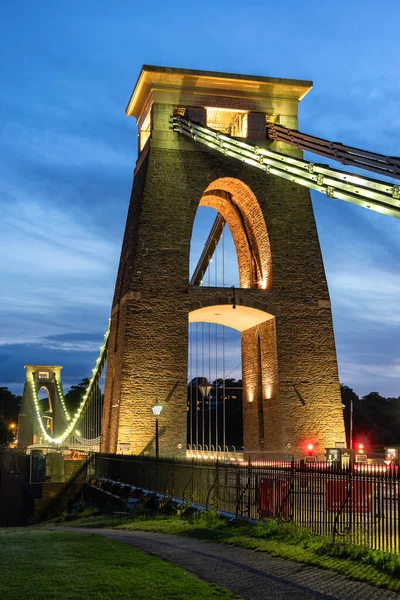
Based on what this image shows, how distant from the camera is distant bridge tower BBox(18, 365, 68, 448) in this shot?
79250 mm

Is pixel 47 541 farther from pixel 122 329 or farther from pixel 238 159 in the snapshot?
pixel 238 159

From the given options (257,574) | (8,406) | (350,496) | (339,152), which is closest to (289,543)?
(350,496)

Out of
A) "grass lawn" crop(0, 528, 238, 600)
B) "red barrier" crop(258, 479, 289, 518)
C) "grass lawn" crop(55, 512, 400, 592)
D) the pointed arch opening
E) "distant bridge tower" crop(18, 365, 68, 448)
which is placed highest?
the pointed arch opening

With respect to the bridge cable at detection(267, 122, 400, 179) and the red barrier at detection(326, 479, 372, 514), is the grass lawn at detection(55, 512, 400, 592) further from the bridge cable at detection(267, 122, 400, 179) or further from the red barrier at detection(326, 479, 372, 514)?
the bridge cable at detection(267, 122, 400, 179)

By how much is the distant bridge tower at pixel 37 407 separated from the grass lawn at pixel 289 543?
57621 mm

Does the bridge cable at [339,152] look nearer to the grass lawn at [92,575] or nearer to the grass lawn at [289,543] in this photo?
the grass lawn at [289,543]

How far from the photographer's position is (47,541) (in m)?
14.3

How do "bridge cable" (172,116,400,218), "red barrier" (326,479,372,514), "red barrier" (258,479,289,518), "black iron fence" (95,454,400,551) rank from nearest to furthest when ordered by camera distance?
"black iron fence" (95,454,400,551) < "red barrier" (326,479,372,514) < "red barrier" (258,479,289,518) < "bridge cable" (172,116,400,218)

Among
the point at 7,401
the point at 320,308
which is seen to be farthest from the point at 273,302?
the point at 7,401

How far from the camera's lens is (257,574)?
10648 mm

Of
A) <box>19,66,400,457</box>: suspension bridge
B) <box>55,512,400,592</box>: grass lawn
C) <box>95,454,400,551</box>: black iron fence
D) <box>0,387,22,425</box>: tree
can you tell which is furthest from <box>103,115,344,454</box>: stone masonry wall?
<box>0,387,22,425</box>: tree

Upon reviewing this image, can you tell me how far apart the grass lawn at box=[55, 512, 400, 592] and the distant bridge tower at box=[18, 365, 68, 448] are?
2269 inches

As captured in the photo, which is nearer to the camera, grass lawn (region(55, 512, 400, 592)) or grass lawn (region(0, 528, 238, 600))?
grass lawn (region(0, 528, 238, 600))

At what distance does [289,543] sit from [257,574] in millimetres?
2354
